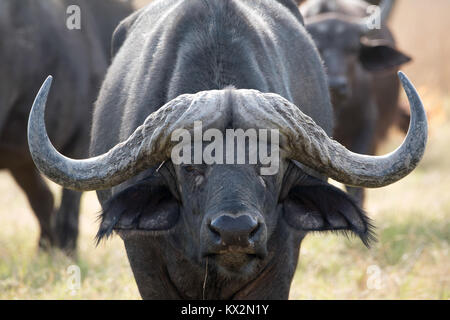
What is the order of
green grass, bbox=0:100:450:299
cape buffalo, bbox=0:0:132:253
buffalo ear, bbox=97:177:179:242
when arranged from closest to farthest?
buffalo ear, bbox=97:177:179:242 → green grass, bbox=0:100:450:299 → cape buffalo, bbox=0:0:132:253

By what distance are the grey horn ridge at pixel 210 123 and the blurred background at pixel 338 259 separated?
1.12 feet

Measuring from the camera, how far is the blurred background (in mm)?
6320

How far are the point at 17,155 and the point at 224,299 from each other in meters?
4.01

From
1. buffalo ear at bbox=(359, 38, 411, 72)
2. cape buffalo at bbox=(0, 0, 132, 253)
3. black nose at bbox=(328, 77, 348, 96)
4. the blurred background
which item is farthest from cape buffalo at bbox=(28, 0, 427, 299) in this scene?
buffalo ear at bbox=(359, 38, 411, 72)

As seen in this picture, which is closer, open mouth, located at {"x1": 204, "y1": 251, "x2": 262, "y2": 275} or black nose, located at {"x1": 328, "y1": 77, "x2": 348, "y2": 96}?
open mouth, located at {"x1": 204, "y1": 251, "x2": 262, "y2": 275}

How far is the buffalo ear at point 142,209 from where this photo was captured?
4305 millimetres

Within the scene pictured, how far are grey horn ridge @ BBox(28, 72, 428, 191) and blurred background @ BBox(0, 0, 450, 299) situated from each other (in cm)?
34

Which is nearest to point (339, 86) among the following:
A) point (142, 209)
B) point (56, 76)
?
point (56, 76)

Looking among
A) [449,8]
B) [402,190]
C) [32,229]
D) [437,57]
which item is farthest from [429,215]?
[449,8]

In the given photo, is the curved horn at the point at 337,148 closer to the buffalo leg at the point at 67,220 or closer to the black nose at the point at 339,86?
the black nose at the point at 339,86

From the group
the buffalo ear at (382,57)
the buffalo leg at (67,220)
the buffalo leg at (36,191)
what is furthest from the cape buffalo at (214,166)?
the buffalo ear at (382,57)

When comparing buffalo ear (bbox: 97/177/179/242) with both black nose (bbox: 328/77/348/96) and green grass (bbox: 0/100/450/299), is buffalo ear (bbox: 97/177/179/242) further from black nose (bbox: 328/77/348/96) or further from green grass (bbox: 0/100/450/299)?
black nose (bbox: 328/77/348/96)

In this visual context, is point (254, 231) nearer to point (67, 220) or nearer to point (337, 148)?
point (337, 148)

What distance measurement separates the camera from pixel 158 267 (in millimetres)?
4754
